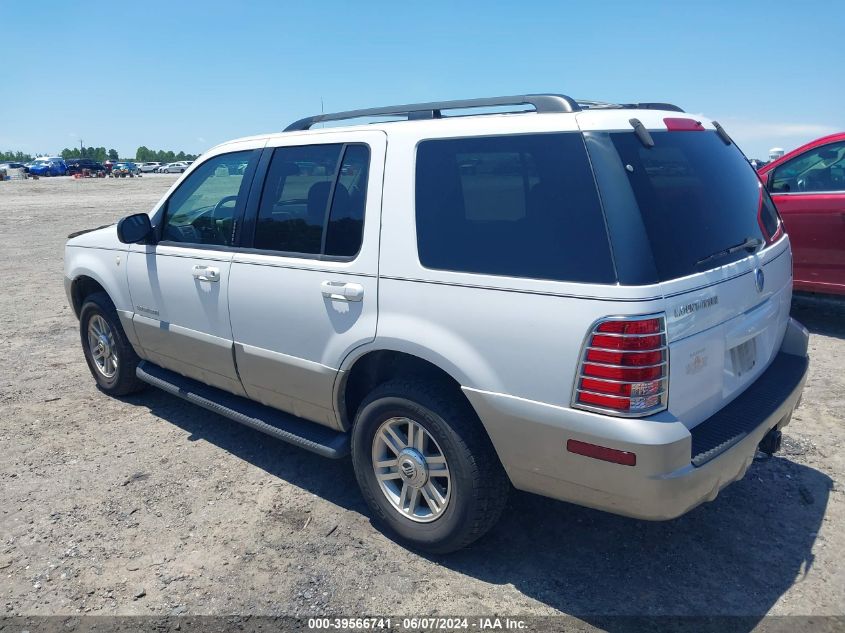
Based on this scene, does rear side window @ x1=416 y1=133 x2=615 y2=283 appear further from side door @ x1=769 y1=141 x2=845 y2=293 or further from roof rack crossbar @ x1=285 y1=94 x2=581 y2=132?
side door @ x1=769 y1=141 x2=845 y2=293

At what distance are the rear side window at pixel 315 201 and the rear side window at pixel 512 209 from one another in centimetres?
43

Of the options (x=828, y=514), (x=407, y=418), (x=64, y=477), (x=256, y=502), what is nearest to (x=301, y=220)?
(x=407, y=418)

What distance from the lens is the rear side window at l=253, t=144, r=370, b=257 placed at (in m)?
3.45

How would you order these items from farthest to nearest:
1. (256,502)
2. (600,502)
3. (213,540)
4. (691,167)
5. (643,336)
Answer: (256,502), (213,540), (691,167), (600,502), (643,336)

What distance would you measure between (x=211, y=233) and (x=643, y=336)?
2913 millimetres

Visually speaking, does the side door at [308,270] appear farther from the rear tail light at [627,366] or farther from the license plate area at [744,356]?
the license plate area at [744,356]

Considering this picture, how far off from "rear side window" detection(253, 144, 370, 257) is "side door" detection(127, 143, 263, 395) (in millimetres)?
252

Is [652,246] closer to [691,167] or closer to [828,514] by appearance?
[691,167]

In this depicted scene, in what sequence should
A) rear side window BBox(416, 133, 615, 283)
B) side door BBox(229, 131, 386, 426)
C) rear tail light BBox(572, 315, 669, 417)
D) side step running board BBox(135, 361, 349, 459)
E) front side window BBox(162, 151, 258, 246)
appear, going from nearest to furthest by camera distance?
1. rear tail light BBox(572, 315, 669, 417)
2. rear side window BBox(416, 133, 615, 283)
3. side door BBox(229, 131, 386, 426)
4. side step running board BBox(135, 361, 349, 459)
5. front side window BBox(162, 151, 258, 246)

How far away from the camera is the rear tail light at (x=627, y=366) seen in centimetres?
246

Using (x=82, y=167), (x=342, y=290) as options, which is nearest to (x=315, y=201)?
(x=342, y=290)

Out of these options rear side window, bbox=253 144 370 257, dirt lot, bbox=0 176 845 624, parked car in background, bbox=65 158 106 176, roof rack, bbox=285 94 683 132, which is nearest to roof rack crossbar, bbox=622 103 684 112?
roof rack, bbox=285 94 683 132

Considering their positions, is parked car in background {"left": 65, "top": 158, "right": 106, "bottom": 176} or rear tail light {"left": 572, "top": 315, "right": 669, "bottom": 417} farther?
parked car in background {"left": 65, "top": 158, "right": 106, "bottom": 176}

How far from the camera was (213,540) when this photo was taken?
351 centimetres
